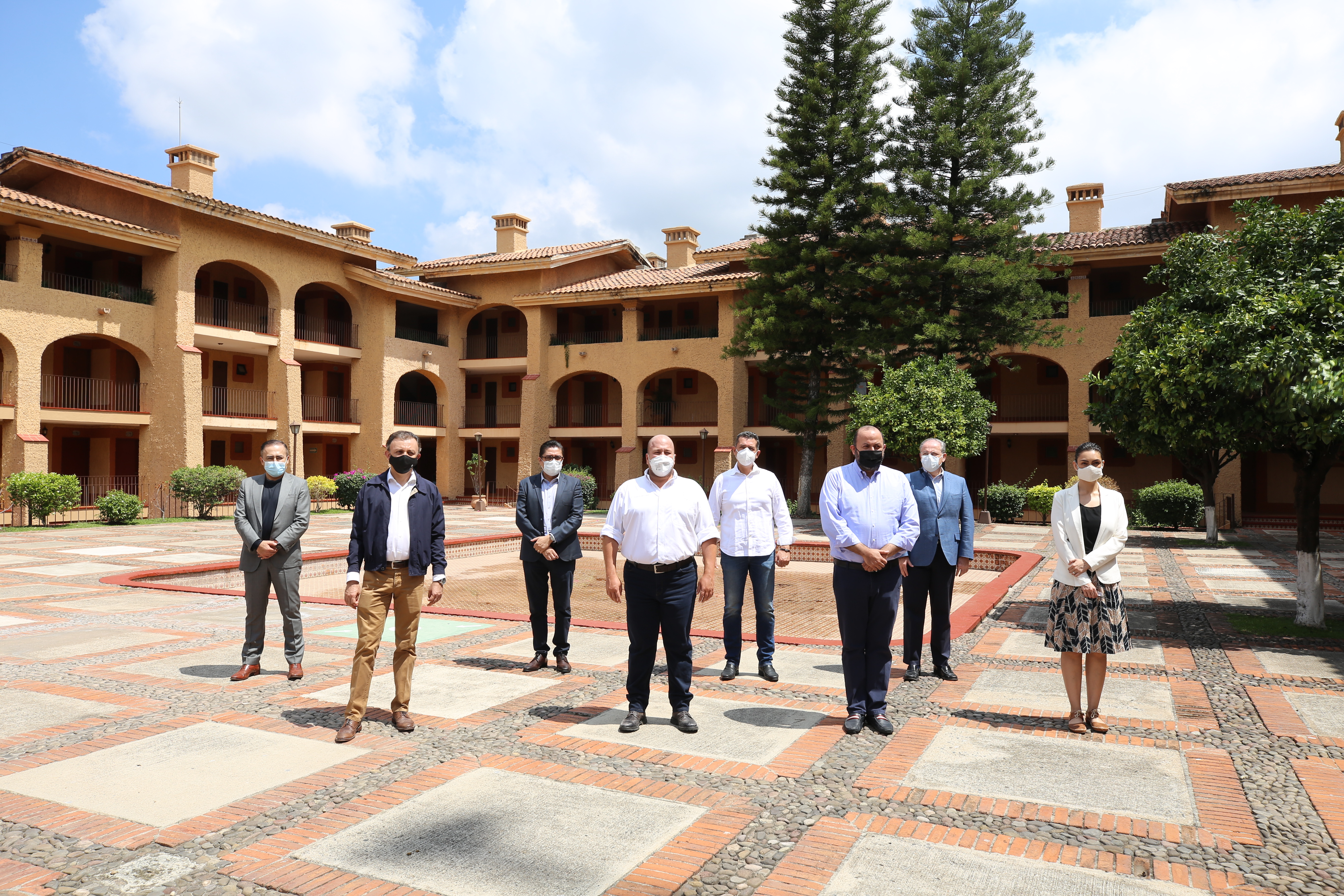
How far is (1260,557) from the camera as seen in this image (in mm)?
16922

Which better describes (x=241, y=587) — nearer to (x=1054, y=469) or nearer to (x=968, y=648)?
(x=968, y=648)

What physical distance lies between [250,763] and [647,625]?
2.25 m

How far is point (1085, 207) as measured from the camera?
3353cm

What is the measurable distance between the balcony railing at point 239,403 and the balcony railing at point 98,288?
3486 mm

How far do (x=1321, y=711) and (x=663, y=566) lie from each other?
4.46 meters

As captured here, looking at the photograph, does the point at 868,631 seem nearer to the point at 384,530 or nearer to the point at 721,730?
the point at 721,730

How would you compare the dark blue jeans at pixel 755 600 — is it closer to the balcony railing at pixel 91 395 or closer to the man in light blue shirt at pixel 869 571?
the man in light blue shirt at pixel 869 571

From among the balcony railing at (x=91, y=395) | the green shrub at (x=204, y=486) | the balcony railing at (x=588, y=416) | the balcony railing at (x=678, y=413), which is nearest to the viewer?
the green shrub at (x=204, y=486)

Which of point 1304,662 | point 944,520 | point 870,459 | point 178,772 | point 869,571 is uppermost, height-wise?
point 870,459

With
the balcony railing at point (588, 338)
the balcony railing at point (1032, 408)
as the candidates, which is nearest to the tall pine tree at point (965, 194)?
the balcony railing at point (1032, 408)

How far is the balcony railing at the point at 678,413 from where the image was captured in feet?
Result: 116

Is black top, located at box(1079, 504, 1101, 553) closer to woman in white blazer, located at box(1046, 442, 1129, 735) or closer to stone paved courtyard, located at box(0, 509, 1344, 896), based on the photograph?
woman in white blazer, located at box(1046, 442, 1129, 735)

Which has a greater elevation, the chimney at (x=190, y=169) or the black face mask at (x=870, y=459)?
the chimney at (x=190, y=169)

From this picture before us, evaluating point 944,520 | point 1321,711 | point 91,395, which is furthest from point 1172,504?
point 91,395
